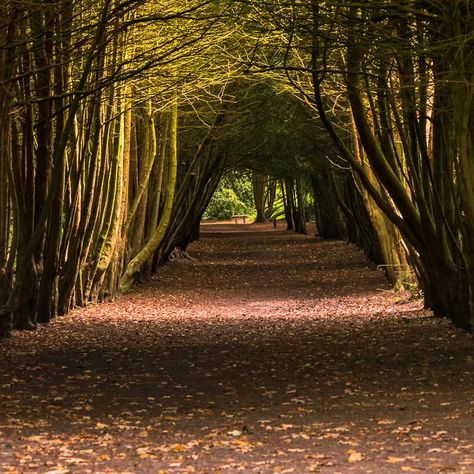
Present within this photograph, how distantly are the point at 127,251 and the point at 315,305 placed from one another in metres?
4.78

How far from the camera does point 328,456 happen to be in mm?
6520

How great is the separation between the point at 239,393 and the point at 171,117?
13696 mm

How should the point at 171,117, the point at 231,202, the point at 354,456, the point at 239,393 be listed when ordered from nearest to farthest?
the point at 354,456
the point at 239,393
the point at 171,117
the point at 231,202

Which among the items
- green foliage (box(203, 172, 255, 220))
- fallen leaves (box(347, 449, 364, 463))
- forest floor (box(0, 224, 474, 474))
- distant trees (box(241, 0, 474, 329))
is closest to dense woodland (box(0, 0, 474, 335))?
distant trees (box(241, 0, 474, 329))

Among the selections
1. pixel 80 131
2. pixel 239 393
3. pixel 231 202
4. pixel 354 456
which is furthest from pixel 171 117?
pixel 231 202

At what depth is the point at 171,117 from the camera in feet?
73.2

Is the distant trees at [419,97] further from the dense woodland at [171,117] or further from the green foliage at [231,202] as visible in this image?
the green foliage at [231,202]

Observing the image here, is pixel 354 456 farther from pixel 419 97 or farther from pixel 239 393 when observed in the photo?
pixel 419 97

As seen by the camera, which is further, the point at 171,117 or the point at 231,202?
the point at 231,202

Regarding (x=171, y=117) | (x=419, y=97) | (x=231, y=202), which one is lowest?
(x=231, y=202)

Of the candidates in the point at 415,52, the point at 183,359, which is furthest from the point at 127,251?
the point at 415,52

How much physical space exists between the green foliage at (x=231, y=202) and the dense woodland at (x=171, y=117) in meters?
46.9

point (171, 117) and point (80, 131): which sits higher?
point (171, 117)

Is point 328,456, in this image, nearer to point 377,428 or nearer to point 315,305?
point 377,428
